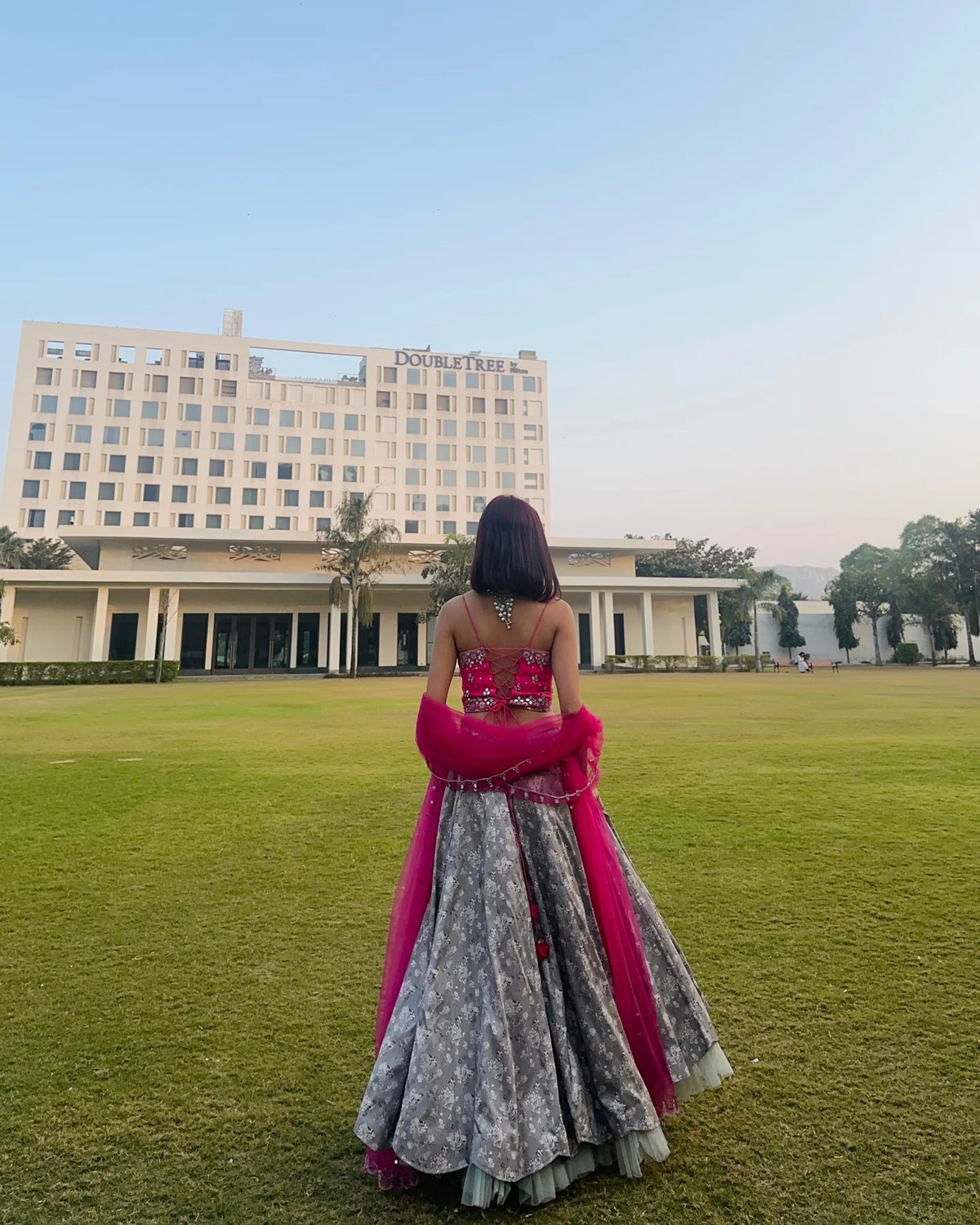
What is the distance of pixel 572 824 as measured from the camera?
2035 mm

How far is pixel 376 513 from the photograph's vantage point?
2270 inches

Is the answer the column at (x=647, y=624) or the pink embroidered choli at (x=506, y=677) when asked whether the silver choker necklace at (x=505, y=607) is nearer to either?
the pink embroidered choli at (x=506, y=677)

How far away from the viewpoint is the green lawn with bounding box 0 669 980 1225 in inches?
70.8

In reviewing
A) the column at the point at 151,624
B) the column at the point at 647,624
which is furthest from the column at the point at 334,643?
→ the column at the point at 647,624

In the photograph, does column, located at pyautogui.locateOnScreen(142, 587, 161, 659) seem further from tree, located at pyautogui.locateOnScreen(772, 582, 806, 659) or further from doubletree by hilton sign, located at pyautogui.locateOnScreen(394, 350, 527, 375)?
tree, located at pyautogui.locateOnScreen(772, 582, 806, 659)

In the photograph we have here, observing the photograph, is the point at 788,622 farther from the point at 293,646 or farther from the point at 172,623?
the point at 172,623

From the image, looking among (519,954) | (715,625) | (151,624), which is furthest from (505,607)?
(715,625)

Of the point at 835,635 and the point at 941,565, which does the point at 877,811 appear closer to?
the point at 941,565

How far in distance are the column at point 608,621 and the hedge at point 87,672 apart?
20.4 m

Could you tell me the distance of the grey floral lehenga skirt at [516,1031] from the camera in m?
1.70

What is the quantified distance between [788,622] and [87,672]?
45.1 m

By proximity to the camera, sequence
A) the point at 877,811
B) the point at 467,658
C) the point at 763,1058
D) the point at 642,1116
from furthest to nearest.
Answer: the point at 877,811, the point at 763,1058, the point at 467,658, the point at 642,1116

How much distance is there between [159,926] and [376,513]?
5551cm

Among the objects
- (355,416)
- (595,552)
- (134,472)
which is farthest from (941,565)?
(134,472)
